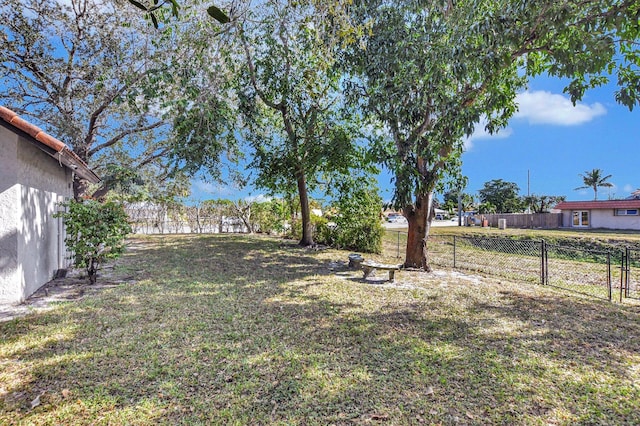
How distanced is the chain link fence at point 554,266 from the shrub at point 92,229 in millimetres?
8554

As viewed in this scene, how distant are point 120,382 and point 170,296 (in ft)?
10.1

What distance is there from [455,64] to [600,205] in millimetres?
34089

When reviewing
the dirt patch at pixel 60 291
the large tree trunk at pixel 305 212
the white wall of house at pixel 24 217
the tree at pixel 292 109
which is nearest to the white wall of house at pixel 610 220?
the tree at pixel 292 109

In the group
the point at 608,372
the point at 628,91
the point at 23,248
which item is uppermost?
the point at 628,91

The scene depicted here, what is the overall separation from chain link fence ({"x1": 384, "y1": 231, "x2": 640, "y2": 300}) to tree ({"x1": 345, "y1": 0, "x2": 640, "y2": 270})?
266 cm

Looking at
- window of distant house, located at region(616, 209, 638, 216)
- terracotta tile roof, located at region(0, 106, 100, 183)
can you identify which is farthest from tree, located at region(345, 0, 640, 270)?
window of distant house, located at region(616, 209, 638, 216)

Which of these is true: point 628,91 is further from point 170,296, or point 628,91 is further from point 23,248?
point 23,248

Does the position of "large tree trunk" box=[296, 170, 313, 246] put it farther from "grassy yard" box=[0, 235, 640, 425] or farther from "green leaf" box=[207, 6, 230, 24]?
"green leaf" box=[207, 6, 230, 24]

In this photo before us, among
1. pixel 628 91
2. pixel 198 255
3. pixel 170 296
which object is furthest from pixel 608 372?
pixel 198 255

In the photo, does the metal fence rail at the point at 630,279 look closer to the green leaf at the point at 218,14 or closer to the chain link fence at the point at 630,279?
Result: the chain link fence at the point at 630,279

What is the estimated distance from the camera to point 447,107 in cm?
636

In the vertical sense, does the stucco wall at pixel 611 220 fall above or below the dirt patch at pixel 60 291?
above

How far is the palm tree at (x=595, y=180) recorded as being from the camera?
164 feet

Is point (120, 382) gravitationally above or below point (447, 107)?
below
